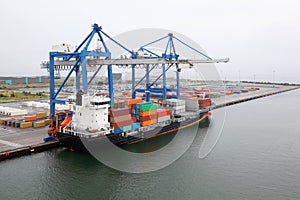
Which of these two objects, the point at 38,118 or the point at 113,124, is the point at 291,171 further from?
the point at 38,118

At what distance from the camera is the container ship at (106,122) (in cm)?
1672

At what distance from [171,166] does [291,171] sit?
6.28 metres

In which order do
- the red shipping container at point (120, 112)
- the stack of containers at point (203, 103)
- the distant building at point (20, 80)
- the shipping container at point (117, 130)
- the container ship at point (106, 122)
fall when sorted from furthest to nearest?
the distant building at point (20, 80)
the stack of containers at point (203, 103)
the red shipping container at point (120, 112)
the shipping container at point (117, 130)
the container ship at point (106, 122)

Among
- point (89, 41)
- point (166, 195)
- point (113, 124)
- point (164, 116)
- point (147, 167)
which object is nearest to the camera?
point (166, 195)

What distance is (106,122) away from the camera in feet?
57.9

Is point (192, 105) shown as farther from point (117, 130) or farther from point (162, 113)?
point (117, 130)

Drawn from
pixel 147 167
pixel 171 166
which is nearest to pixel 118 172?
pixel 147 167

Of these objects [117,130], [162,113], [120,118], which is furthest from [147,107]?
[117,130]

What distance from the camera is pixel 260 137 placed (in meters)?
21.0

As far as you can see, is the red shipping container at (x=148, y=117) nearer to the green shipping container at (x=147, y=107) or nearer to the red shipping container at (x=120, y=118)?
the green shipping container at (x=147, y=107)

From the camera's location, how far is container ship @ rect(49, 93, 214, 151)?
54.9 feet

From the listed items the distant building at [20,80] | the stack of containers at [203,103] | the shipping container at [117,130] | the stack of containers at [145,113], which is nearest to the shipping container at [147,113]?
the stack of containers at [145,113]

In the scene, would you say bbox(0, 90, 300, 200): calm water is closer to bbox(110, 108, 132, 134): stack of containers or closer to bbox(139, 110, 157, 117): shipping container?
bbox(110, 108, 132, 134): stack of containers

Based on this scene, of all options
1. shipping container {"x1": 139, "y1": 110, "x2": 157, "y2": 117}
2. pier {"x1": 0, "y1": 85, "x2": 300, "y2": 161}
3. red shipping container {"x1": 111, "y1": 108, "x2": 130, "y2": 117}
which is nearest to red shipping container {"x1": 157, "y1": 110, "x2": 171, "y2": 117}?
shipping container {"x1": 139, "y1": 110, "x2": 157, "y2": 117}
